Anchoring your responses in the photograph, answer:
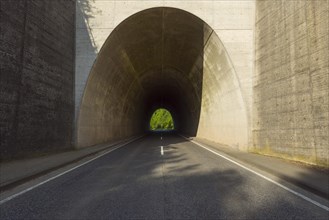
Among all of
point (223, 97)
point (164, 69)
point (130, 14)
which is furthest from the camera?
point (164, 69)

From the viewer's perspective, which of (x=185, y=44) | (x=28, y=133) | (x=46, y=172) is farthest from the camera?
(x=185, y=44)

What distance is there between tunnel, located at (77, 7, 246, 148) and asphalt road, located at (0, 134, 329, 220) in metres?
Answer: 8.41

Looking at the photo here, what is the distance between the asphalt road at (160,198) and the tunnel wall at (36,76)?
3.96m

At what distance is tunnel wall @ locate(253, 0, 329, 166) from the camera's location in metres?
9.96

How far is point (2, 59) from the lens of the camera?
432 inches

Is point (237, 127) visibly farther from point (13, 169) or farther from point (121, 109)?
point (121, 109)

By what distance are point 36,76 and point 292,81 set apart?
33.4ft

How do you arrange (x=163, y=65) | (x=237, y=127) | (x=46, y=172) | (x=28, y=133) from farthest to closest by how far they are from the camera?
(x=163, y=65), (x=237, y=127), (x=28, y=133), (x=46, y=172)

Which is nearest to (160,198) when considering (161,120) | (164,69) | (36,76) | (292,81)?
(292,81)

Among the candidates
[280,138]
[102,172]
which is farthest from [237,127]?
[102,172]

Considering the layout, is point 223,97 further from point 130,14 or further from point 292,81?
point 292,81

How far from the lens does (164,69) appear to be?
1116 inches

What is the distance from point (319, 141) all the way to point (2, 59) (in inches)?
428

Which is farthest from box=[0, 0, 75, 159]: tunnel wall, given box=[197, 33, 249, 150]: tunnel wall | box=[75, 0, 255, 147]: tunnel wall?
box=[197, 33, 249, 150]: tunnel wall
